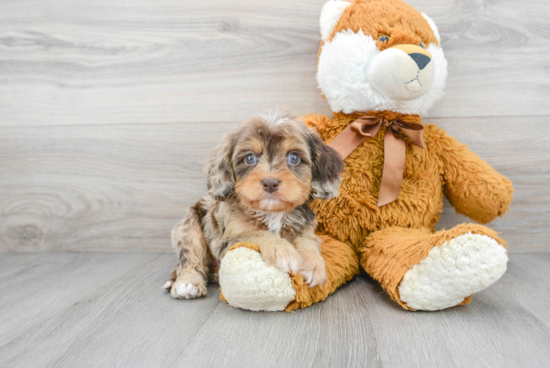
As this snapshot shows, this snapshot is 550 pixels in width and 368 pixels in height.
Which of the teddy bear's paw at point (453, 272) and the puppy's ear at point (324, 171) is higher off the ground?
the puppy's ear at point (324, 171)

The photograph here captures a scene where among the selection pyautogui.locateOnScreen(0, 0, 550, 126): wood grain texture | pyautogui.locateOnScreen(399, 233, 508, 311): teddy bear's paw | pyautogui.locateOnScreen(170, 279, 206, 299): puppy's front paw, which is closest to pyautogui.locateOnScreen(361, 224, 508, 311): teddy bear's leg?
pyautogui.locateOnScreen(399, 233, 508, 311): teddy bear's paw

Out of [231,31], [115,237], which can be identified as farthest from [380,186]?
[115,237]

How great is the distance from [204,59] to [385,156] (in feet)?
4.10

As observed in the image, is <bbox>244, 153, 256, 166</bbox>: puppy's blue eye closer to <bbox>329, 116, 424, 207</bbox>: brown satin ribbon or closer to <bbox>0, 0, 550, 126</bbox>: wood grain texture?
<bbox>329, 116, 424, 207</bbox>: brown satin ribbon

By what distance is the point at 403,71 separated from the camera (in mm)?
1645

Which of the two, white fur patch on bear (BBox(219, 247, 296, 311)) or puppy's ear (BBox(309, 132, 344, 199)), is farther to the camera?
puppy's ear (BBox(309, 132, 344, 199))

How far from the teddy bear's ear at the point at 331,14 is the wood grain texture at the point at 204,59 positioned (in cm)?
34

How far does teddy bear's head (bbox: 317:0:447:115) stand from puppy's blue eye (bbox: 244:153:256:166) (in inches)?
23.0

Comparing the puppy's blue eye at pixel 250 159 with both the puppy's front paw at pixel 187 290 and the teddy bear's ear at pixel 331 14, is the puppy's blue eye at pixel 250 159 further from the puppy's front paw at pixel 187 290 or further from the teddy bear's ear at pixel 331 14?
the teddy bear's ear at pixel 331 14

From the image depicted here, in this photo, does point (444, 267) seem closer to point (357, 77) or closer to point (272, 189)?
point (272, 189)

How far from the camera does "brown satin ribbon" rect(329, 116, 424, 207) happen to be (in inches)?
70.3

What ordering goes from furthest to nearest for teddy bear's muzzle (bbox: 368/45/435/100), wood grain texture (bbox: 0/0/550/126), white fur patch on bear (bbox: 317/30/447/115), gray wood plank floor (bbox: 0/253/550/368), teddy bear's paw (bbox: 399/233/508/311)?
wood grain texture (bbox: 0/0/550/126) → white fur patch on bear (bbox: 317/30/447/115) → teddy bear's muzzle (bbox: 368/45/435/100) → teddy bear's paw (bbox: 399/233/508/311) → gray wood plank floor (bbox: 0/253/550/368)

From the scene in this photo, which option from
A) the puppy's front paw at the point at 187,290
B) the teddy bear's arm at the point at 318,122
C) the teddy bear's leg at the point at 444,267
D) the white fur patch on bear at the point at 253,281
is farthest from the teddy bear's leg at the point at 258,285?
the teddy bear's arm at the point at 318,122

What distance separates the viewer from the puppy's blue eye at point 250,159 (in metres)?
1.55
